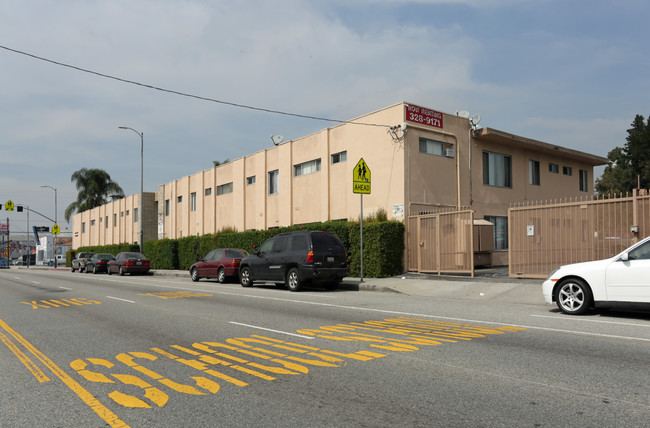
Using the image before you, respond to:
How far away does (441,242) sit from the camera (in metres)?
18.9

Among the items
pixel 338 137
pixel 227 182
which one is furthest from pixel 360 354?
pixel 227 182

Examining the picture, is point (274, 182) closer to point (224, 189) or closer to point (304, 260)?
A: point (224, 189)

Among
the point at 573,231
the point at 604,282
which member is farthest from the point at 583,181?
the point at 604,282

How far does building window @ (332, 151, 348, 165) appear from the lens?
24150 mm

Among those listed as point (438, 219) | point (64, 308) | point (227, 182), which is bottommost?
point (64, 308)

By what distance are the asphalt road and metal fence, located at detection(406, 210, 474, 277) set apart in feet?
23.7

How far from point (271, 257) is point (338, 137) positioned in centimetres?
836

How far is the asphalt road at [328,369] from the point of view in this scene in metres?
4.42

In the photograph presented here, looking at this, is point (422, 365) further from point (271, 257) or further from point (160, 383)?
point (271, 257)

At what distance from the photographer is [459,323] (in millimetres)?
9508

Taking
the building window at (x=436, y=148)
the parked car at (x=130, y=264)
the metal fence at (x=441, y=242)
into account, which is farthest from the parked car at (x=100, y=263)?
the building window at (x=436, y=148)

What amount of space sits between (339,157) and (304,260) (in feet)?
29.1

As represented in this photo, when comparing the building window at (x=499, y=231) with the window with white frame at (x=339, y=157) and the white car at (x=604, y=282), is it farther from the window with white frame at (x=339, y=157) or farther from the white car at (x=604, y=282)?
the white car at (x=604, y=282)

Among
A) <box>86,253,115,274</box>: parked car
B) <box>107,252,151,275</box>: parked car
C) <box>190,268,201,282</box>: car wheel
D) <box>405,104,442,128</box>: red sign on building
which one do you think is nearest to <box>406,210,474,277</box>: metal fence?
<box>405,104,442,128</box>: red sign on building
